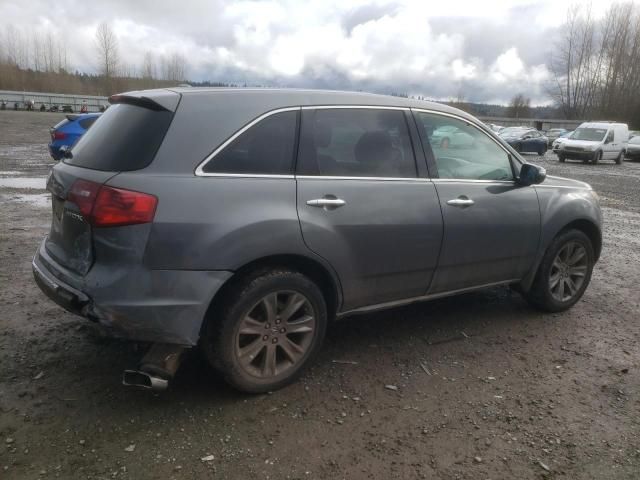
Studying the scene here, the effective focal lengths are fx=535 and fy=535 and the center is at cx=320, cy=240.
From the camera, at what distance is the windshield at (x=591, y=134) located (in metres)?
27.0

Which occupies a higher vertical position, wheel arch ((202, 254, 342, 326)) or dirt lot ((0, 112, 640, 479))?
wheel arch ((202, 254, 342, 326))

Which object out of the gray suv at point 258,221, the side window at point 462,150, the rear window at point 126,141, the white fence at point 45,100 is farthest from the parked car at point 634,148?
the white fence at point 45,100

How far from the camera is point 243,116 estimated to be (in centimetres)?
313

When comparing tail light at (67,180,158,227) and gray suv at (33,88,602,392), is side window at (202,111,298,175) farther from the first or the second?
tail light at (67,180,158,227)

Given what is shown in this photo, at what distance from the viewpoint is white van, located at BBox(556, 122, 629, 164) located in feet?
86.7

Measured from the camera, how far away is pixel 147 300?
2.79 metres

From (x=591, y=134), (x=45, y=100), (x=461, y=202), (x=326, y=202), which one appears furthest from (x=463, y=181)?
(x=45, y=100)

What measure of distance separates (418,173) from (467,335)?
144 centimetres

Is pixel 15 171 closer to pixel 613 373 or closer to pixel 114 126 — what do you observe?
pixel 114 126

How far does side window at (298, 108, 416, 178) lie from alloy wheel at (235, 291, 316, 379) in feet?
2.64

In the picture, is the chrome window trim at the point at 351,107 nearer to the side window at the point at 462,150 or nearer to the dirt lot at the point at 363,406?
the side window at the point at 462,150

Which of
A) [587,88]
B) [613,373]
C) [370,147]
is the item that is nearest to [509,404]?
[613,373]

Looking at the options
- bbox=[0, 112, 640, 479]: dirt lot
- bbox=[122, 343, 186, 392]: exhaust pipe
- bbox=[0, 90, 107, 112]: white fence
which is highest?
bbox=[0, 90, 107, 112]: white fence

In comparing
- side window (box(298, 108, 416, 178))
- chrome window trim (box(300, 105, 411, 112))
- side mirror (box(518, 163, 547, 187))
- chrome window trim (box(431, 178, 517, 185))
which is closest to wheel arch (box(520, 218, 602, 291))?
side mirror (box(518, 163, 547, 187))
